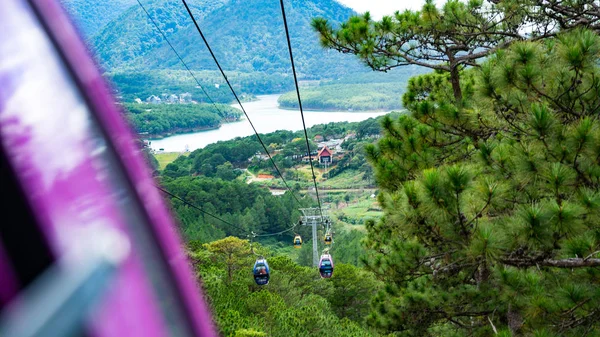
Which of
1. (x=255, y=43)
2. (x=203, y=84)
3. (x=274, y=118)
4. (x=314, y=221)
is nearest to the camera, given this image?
(x=314, y=221)

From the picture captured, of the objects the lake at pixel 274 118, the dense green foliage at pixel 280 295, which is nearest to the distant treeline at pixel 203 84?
the lake at pixel 274 118

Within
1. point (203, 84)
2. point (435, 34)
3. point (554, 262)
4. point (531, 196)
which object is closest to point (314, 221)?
point (435, 34)

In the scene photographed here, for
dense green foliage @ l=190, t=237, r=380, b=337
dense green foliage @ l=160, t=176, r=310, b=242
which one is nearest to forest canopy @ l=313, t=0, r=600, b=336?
dense green foliage @ l=190, t=237, r=380, b=337

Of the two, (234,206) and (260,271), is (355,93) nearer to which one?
(234,206)

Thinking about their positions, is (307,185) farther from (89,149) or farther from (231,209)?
(89,149)

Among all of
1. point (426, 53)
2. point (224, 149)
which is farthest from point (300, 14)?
point (426, 53)

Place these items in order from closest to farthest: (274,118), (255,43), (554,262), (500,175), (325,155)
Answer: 1. (554,262)
2. (500,175)
3. (325,155)
4. (255,43)
5. (274,118)

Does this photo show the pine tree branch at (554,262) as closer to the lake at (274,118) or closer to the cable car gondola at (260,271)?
the cable car gondola at (260,271)
